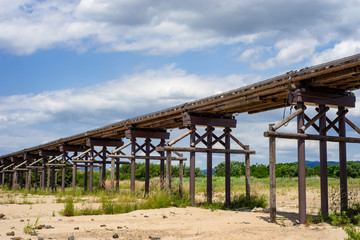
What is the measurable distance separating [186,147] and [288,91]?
5.44 m

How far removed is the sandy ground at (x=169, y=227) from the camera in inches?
362

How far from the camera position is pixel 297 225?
11352 millimetres

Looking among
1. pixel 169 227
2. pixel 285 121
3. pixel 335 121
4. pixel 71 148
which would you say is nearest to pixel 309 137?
pixel 285 121

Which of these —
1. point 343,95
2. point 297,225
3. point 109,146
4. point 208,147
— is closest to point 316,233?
point 297,225

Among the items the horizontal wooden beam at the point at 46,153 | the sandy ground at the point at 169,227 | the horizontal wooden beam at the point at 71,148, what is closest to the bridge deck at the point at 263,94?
the sandy ground at the point at 169,227

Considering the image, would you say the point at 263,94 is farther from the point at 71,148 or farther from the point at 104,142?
the point at 71,148

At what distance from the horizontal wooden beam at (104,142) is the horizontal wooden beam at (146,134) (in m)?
5.85

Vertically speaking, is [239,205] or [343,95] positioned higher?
[343,95]

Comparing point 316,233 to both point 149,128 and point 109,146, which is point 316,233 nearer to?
point 149,128

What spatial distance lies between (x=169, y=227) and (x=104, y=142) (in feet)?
57.3

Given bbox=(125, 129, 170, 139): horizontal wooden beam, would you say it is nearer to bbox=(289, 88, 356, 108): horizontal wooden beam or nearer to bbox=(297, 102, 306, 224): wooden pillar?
bbox=(289, 88, 356, 108): horizontal wooden beam

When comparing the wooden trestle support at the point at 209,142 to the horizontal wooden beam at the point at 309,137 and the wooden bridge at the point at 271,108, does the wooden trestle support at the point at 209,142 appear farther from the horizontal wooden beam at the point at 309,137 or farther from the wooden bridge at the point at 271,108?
the horizontal wooden beam at the point at 309,137

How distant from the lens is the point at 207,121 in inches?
679

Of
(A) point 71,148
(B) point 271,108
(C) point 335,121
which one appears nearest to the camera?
(C) point 335,121
